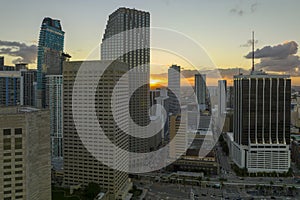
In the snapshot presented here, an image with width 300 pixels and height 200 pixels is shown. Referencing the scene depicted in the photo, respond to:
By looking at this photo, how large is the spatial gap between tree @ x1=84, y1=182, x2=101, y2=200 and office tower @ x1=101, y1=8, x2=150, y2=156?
4.18m

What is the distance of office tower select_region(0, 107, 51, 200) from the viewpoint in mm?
5262

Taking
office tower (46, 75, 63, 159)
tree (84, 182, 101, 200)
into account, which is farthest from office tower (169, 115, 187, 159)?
tree (84, 182, 101, 200)

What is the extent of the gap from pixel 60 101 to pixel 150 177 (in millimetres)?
5837

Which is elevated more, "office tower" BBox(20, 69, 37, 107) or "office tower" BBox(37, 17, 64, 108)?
"office tower" BBox(37, 17, 64, 108)

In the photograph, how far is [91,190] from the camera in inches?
332

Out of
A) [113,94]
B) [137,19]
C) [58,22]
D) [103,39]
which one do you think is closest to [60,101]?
[103,39]

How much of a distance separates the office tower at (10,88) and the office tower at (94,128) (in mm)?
6809

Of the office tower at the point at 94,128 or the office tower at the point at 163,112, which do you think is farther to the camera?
the office tower at the point at 163,112

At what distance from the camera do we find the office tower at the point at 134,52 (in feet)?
42.4

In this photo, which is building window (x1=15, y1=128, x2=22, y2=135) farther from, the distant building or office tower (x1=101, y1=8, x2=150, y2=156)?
the distant building

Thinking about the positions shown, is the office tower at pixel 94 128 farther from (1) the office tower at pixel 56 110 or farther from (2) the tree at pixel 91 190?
(1) the office tower at pixel 56 110

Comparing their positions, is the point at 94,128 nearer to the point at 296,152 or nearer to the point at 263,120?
the point at 263,120

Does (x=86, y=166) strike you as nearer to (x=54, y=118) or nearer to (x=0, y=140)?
(x=0, y=140)

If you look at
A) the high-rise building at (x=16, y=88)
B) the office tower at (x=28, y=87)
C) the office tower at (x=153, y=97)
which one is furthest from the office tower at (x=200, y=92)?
the high-rise building at (x=16, y=88)
